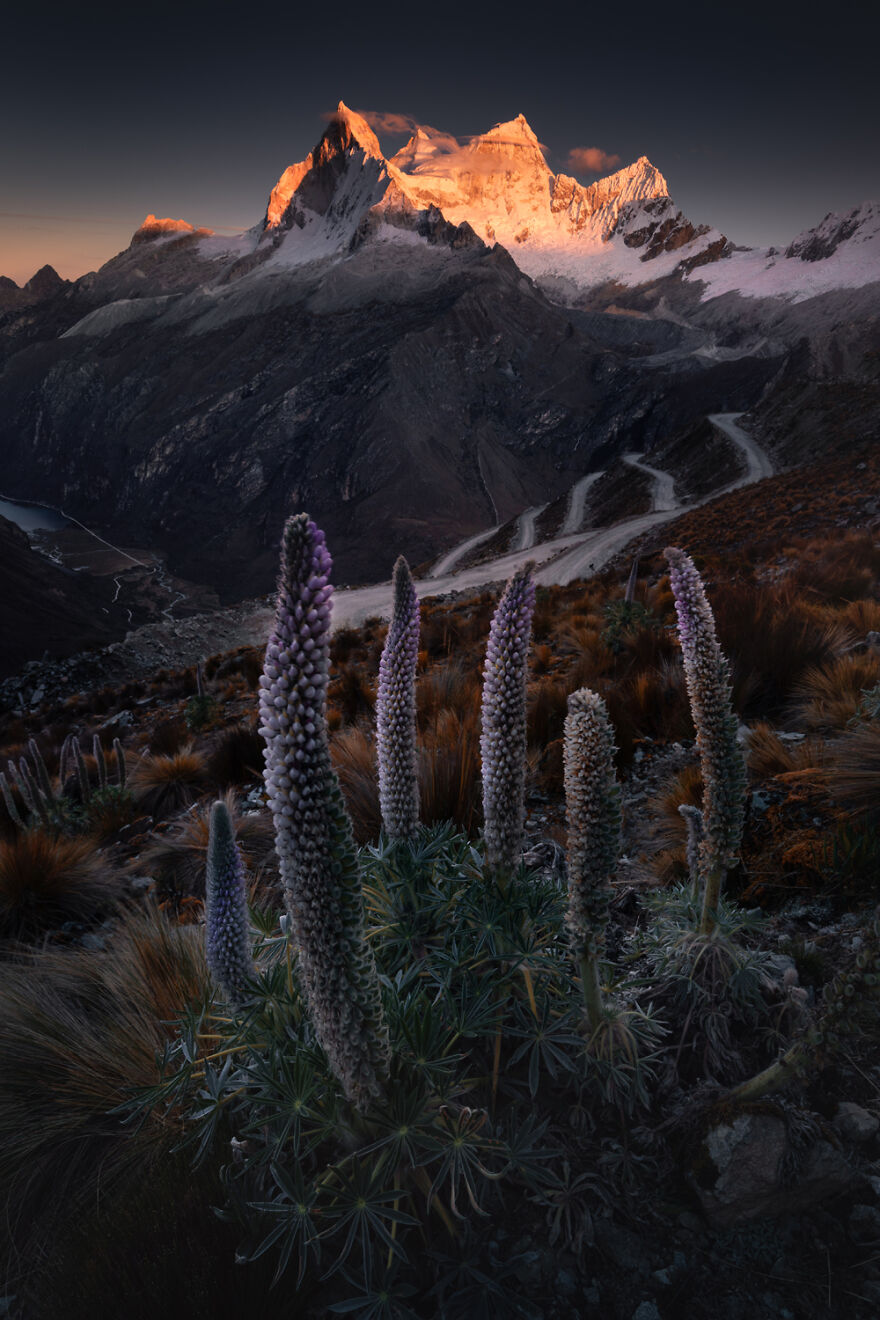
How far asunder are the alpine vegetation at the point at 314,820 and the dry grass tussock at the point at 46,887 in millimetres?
4085

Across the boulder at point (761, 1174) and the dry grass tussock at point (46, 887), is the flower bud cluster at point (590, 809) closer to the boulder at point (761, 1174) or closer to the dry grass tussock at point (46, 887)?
the boulder at point (761, 1174)

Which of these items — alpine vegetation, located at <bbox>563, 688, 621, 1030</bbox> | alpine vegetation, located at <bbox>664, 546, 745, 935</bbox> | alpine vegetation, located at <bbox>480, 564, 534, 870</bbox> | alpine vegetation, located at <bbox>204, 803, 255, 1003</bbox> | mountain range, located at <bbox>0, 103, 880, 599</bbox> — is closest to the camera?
alpine vegetation, located at <bbox>563, 688, 621, 1030</bbox>

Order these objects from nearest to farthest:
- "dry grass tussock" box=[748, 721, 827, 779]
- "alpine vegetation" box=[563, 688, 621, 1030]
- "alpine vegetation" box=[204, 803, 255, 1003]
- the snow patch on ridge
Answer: "alpine vegetation" box=[563, 688, 621, 1030] → "alpine vegetation" box=[204, 803, 255, 1003] → "dry grass tussock" box=[748, 721, 827, 779] → the snow patch on ridge

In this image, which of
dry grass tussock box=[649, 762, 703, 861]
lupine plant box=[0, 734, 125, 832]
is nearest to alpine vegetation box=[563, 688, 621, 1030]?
dry grass tussock box=[649, 762, 703, 861]

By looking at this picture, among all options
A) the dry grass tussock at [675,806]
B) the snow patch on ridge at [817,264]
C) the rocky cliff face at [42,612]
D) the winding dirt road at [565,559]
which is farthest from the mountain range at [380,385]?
the dry grass tussock at [675,806]

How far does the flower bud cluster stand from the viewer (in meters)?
2.03

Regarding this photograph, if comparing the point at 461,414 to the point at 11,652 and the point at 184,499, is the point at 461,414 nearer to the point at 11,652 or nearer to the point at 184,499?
the point at 184,499

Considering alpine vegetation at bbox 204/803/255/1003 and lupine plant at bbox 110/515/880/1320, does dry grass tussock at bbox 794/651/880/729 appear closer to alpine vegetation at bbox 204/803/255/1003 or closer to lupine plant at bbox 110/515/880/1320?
lupine plant at bbox 110/515/880/1320

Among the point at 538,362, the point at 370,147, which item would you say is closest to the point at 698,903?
the point at 538,362

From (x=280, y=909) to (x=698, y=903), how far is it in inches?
108

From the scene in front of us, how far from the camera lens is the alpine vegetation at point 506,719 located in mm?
2320

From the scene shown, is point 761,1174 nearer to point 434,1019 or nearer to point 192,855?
point 434,1019

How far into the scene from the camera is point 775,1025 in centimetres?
254

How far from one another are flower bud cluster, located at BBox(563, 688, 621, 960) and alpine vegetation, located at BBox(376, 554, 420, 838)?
79 centimetres
